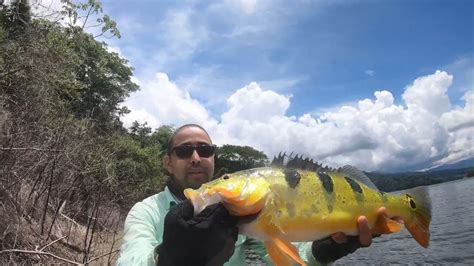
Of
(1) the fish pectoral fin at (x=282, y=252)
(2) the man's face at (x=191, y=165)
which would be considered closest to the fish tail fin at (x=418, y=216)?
(1) the fish pectoral fin at (x=282, y=252)

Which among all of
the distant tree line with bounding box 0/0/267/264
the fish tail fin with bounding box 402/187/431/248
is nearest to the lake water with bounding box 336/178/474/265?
the distant tree line with bounding box 0/0/267/264

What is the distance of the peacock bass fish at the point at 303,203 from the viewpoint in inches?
103

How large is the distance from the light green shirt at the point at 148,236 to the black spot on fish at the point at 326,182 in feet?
3.67

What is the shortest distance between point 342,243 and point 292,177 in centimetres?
94

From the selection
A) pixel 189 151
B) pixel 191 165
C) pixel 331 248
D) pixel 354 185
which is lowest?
pixel 331 248

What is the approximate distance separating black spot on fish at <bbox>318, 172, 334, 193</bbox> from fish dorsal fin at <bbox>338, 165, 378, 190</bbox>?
14.3 inches

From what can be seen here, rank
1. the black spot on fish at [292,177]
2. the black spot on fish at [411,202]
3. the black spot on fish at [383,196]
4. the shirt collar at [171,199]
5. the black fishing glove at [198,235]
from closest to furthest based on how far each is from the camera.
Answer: the black fishing glove at [198,235] < the black spot on fish at [292,177] < the black spot on fish at [383,196] < the black spot on fish at [411,202] < the shirt collar at [171,199]

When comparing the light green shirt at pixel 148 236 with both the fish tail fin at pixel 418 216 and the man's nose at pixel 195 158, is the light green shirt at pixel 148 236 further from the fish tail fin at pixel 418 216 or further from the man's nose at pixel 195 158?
the fish tail fin at pixel 418 216

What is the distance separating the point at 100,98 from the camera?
3903 centimetres

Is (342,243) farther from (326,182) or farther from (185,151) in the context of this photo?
(185,151)

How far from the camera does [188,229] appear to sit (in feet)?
8.32

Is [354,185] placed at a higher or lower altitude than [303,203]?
higher

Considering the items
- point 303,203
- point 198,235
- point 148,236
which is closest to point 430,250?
point 148,236

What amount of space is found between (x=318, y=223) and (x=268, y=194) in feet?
1.56
